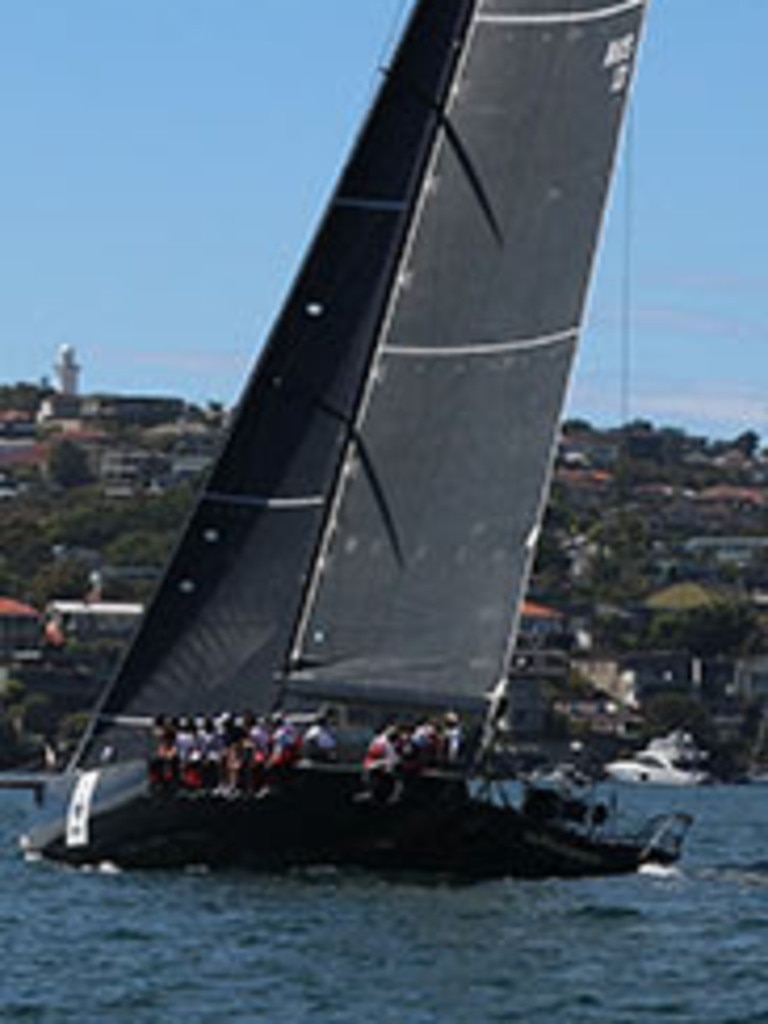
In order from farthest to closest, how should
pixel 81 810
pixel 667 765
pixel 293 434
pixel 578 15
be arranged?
pixel 667 765 → pixel 293 434 → pixel 81 810 → pixel 578 15

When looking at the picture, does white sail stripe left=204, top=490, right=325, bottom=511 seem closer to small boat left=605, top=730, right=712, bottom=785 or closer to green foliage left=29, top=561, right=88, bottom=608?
small boat left=605, top=730, right=712, bottom=785

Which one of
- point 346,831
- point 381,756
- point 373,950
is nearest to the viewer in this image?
point 373,950

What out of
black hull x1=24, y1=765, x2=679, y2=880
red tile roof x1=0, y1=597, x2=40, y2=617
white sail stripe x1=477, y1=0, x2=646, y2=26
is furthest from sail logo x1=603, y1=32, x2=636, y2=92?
red tile roof x1=0, y1=597, x2=40, y2=617

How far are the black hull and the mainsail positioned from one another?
65.7 inches

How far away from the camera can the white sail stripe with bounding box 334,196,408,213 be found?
4122 centimetres

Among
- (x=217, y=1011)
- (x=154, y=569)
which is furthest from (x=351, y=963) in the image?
(x=154, y=569)

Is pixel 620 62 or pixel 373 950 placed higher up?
pixel 620 62

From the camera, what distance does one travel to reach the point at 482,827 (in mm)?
38094

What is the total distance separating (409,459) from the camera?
40.1 m

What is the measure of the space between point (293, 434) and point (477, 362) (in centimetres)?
233

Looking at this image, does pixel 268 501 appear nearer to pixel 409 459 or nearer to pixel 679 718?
pixel 409 459

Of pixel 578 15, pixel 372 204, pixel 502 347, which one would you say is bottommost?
pixel 502 347

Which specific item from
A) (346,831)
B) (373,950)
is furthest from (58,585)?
(373,950)

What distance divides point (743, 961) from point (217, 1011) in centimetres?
592
